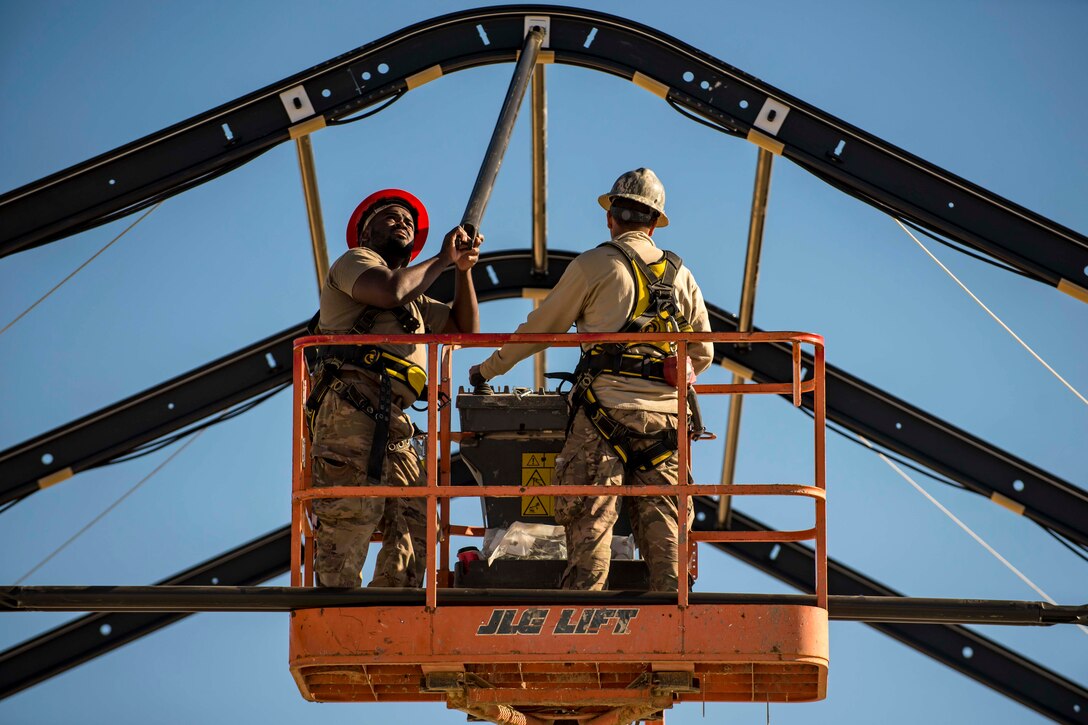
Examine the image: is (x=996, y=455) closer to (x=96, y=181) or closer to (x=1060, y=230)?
(x=1060, y=230)

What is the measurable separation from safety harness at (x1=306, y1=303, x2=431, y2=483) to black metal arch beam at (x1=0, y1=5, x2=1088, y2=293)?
372 centimetres

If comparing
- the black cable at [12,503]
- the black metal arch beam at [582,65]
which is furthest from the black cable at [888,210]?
the black cable at [12,503]

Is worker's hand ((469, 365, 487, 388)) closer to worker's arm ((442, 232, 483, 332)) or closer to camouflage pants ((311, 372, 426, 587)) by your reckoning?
worker's arm ((442, 232, 483, 332))

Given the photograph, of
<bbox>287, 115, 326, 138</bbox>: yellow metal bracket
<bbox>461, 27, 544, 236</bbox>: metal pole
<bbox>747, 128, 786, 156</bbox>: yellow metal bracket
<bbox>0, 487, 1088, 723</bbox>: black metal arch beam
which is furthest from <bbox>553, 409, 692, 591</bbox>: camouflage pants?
<bbox>0, 487, 1088, 723</bbox>: black metal arch beam

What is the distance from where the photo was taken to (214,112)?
45.5 feet

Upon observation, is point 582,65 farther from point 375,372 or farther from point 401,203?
point 375,372

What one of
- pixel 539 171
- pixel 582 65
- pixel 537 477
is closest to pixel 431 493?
pixel 537 477

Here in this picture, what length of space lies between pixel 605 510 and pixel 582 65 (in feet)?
18.3

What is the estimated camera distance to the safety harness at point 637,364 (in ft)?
32.7

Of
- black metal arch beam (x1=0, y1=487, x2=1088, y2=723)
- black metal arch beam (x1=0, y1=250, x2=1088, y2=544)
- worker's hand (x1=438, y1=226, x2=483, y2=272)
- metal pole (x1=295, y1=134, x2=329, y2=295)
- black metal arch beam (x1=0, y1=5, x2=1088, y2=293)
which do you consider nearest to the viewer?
worker's hand (x1=438, y1=226, x2=483, y2=272)

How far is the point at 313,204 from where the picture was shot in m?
15.2

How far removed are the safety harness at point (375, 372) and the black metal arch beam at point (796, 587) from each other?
20.1 feet

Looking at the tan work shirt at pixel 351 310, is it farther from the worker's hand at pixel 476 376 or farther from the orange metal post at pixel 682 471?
the orange metal post at pixel 682 471

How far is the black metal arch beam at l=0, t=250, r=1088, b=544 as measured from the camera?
15.2m
